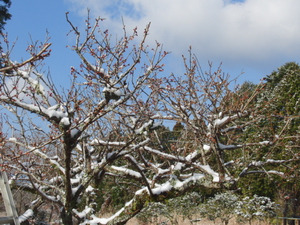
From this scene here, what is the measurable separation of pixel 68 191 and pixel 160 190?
1.65 m

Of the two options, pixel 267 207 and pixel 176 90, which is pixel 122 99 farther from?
pixel 267 207

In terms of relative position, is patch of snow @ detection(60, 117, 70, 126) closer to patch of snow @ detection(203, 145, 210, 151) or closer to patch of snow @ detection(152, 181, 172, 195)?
patch of snow @ detection(152, 181, 172, 195)

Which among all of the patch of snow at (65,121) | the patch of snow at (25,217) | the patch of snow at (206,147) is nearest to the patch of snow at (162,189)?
the patch of snow at (206,147)

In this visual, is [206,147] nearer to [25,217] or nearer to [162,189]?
[162,189]

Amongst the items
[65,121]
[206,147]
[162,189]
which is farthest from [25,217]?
[206,147]

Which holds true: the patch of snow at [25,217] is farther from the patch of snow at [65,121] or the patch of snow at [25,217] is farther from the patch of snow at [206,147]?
the patch of snow at [206,147]

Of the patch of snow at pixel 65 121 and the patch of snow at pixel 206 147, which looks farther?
the patch of snow at pixel 206 147

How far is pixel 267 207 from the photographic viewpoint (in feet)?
39.3

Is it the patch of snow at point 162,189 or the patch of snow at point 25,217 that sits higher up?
the patch of snow at point 162,189

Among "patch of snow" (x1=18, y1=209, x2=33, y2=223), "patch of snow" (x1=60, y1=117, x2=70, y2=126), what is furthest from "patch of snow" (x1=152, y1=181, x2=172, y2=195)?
"patch of snow" (x1=18, y1=209, x2=33, y2=223)

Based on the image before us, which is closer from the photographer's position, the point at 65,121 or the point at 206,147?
the point at 65,121

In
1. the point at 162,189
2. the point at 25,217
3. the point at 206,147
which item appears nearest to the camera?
the point at 162,189

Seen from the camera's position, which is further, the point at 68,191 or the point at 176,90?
the point at 176,90

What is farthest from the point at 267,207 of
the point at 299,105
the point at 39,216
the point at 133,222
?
the point at 39,216
